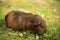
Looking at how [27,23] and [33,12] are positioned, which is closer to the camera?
[27,23]

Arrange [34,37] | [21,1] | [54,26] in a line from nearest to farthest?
[34,37]
[54,26]
[21,1]

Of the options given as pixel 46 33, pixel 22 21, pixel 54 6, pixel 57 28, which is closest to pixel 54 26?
pixel 57 28

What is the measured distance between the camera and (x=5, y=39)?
6379 mm

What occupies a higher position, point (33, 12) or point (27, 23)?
point (33, 12)

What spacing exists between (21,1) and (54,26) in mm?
3467

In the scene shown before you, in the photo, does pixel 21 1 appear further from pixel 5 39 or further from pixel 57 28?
pixel 5 39

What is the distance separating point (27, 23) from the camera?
693 cm

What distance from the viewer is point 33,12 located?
955cm

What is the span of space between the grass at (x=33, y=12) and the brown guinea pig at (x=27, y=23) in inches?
6.3

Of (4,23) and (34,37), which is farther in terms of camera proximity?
(4,23)

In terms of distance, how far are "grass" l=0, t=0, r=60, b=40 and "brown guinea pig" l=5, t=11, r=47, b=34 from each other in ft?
0.52

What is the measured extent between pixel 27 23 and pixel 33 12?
2.66 m

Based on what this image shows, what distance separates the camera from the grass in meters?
6.74

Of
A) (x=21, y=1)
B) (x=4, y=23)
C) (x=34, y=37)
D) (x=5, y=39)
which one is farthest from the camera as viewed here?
(x=21, y=1)
